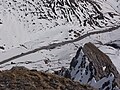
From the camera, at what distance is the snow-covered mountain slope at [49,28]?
63.7 m

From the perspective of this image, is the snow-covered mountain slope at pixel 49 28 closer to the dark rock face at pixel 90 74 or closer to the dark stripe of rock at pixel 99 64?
the dark stripe of rock at pixel 99 64

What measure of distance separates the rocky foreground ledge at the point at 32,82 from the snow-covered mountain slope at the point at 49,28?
169ft

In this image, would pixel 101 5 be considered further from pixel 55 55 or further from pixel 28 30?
pixel 55 55

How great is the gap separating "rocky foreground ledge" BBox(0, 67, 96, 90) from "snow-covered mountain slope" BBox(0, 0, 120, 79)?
169 ft

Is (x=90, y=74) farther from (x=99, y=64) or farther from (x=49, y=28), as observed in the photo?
(x=49, y=28)

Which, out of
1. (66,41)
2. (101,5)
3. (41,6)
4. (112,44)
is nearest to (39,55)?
(66,41)

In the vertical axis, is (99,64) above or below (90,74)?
below

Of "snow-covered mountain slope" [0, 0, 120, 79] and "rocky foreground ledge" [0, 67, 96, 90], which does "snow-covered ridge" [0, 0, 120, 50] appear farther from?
"rocky foreground ledge" [0, 67, 96, 90]

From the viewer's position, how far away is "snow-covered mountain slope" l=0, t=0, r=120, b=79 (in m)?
63.7

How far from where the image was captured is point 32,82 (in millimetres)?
6531

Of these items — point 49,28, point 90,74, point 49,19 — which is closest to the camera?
point 90,74

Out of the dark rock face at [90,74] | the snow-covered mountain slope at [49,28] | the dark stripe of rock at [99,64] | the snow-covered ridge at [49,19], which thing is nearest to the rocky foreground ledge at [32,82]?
the dark rock face at [90,74]

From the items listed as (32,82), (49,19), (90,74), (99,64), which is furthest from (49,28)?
(32,82)

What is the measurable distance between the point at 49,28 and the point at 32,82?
72.4 m
